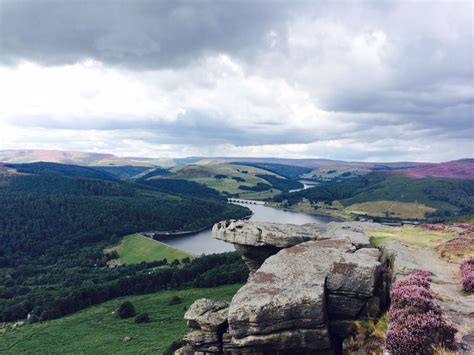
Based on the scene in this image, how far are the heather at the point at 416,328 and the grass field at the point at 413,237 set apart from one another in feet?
36.1

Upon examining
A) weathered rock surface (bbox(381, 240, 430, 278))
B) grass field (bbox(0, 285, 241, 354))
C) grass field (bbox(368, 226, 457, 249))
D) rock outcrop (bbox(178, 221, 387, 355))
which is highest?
weathered rock surface (bbox(381, 240, 430, 278))

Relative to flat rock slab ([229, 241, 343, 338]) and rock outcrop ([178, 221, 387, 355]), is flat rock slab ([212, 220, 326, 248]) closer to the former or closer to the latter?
rock outcrop ([178, 221, 387, 355])

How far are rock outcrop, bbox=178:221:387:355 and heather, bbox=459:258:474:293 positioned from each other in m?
3.58

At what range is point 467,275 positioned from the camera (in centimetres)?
1725

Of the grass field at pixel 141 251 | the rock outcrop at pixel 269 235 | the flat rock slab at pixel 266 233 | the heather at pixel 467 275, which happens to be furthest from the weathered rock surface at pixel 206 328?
the grass field at pixel 141 251

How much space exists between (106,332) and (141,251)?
86.3 metres

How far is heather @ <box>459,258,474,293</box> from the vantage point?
54.3 ft

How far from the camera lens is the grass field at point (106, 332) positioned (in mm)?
70188

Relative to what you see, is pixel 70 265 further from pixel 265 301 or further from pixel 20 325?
pixel 265 301

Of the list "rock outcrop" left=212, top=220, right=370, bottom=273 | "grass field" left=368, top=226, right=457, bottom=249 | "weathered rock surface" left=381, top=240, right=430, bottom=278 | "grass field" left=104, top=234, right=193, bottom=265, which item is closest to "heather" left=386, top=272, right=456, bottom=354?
"weathered rock surface" left=381, top=240, right=430, bottom=278

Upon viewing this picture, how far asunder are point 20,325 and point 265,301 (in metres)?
103

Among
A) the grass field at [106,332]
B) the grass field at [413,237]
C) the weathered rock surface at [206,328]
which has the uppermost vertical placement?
the grass field at [413,237]

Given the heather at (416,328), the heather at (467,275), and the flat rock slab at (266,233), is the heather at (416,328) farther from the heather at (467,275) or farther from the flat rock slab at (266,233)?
the flat rock slab at (266,233)

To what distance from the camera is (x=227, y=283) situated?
111 metres
